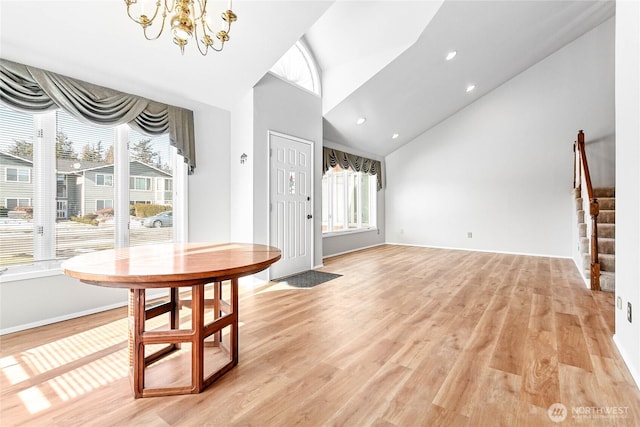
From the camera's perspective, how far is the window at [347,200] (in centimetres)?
655

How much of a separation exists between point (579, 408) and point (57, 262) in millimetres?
3909

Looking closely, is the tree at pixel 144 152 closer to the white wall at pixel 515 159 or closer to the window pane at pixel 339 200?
the window pane at pixel 339 200

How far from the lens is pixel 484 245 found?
22.2ft

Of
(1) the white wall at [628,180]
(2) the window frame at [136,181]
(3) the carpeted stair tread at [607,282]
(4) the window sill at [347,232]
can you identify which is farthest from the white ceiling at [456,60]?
(3) the carpeted stair tread at [607,282]

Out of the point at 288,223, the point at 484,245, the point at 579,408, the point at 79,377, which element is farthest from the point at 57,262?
the point at 484,245

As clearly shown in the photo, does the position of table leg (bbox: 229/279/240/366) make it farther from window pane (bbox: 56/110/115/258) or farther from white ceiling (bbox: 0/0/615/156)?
white ceiling (bbox: 0/0/615/156)

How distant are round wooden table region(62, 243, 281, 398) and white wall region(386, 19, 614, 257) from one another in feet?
19.8

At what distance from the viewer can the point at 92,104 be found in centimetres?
285

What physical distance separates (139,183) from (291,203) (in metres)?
1.97

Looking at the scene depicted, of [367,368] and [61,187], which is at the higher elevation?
[61,187]

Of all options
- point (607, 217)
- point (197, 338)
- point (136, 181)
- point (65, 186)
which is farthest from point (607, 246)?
point (65, 186)

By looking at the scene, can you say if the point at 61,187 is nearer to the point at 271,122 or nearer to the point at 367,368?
the point at 271,122

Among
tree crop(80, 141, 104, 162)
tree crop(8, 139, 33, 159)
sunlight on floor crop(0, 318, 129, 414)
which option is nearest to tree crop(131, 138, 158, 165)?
tree crop(80, 141, 104, 162)

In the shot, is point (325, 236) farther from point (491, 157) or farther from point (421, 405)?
point (421, 405)
